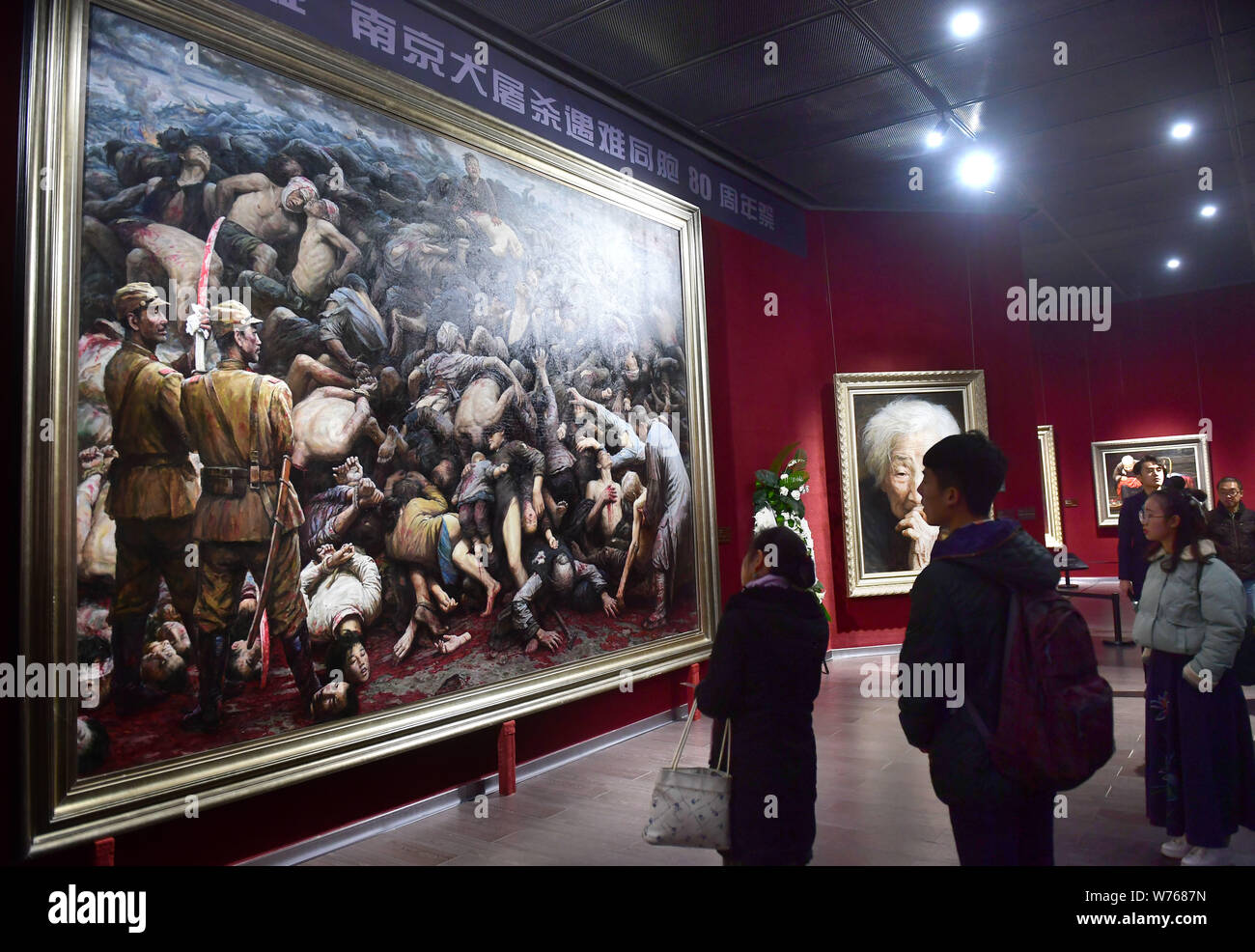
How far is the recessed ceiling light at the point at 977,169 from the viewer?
8.76 metres

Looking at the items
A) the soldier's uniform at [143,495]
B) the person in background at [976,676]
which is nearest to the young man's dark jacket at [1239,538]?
the person in background at [976,676]

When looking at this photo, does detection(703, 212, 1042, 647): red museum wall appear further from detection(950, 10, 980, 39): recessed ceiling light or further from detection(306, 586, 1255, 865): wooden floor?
detection(306, 586, 1255, 865): wooden floor

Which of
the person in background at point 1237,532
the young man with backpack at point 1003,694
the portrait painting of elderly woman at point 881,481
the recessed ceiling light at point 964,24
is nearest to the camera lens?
the young man with backpack at point 1003,694

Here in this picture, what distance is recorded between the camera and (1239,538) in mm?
6637

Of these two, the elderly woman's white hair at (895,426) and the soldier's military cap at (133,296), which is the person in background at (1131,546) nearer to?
the elderly woman's white hair at (895,426)

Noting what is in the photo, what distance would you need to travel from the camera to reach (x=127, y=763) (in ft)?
11.6

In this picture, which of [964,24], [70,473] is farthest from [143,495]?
[964,24]

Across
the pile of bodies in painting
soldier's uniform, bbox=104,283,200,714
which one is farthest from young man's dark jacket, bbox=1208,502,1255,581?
soldier's uniform, bbox=104,283,200,714

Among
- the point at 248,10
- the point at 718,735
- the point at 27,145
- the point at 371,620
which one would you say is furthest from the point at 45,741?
the point at 248,10

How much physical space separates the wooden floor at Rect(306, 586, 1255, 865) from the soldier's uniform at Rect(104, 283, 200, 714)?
1.52 meters

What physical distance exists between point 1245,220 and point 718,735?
470 inches

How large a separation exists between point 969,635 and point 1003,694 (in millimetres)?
167

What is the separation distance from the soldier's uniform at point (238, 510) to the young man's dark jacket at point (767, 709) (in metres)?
2.33

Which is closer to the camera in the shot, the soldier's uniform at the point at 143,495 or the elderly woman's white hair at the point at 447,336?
the soldier's uniform at the point at 143,495
